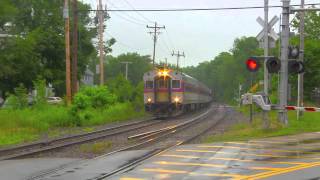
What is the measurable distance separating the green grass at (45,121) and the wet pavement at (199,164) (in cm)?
771

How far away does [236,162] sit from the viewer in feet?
49.9

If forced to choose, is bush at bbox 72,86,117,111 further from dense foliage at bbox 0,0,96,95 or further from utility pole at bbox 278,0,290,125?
utility pole at bbox 278,0,290,125

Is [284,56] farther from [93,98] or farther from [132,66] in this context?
[132,66]

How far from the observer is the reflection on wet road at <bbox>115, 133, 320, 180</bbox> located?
1319 cm

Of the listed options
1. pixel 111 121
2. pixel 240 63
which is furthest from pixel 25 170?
pixel 240 63

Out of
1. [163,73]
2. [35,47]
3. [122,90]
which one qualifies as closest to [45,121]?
[163,73]

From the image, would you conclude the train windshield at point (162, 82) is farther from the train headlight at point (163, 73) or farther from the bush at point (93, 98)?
the bush at point (93, 98)

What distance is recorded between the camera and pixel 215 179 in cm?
1258

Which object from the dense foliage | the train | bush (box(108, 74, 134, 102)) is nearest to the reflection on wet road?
the train

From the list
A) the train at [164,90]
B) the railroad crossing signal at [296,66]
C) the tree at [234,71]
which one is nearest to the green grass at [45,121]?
the train at [164,90]

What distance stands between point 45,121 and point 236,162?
19.2 m

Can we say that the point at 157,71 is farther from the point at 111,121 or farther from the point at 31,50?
the point at 31,50

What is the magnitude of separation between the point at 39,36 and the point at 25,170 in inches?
1916

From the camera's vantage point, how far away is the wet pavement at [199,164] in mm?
13188
